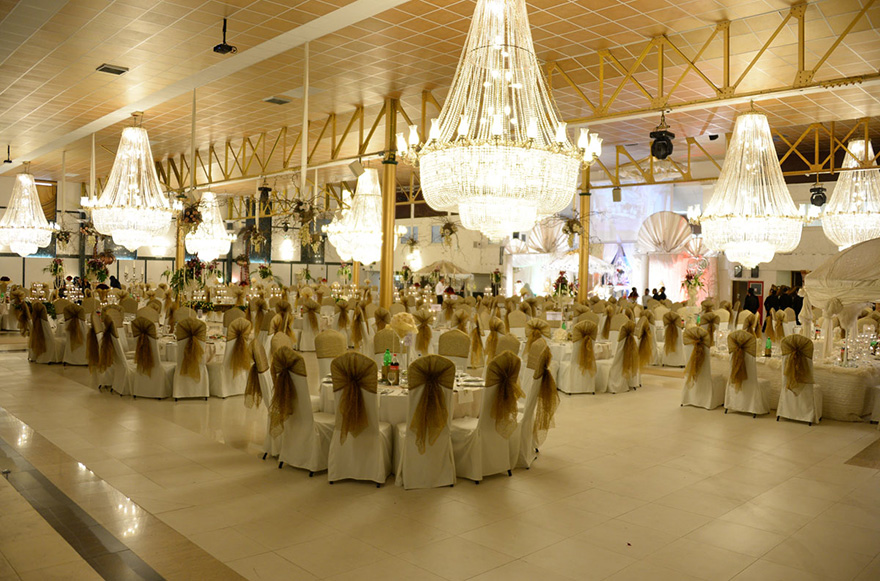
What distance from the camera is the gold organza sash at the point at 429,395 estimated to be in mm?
5246

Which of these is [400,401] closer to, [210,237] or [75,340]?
[75,340]

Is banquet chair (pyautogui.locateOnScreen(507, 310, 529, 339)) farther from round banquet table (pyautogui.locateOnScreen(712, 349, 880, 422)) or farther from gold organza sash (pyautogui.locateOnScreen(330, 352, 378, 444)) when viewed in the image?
gold organza sash (pyautogui.locateOnScreen(330, 352, 378, 444))

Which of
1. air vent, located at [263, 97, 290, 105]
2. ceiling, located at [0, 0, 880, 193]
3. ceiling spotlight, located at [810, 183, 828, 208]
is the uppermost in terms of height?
air vent, located at [263, 97, 290, 105]

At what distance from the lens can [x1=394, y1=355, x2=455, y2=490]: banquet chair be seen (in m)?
5.26

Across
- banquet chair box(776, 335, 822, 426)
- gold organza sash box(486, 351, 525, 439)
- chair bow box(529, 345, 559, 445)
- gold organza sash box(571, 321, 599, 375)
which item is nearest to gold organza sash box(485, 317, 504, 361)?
gold organza sash box(571, 321, 599, 375)

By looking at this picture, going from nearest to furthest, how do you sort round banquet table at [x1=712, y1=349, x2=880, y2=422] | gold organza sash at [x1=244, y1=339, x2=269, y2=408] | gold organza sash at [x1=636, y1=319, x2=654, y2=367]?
gold organza sash at [x1=244, y1=339, x2=269, y2=408] → round banquet table at [x1=712, y1=349, x2=880, y2=422] → gold organza sash at [x1=636, y1=319, x2=654, y2=367]

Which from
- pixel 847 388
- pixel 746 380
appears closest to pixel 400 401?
pixel 746 380

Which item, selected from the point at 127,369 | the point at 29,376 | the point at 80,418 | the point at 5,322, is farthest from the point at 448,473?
the point at 5,322

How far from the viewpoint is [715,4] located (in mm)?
7914

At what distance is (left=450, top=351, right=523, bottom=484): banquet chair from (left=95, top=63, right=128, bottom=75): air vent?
8.14 m

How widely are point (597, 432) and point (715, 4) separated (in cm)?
499

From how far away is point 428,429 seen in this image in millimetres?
5262

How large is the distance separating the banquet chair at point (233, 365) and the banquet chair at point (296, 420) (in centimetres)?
290

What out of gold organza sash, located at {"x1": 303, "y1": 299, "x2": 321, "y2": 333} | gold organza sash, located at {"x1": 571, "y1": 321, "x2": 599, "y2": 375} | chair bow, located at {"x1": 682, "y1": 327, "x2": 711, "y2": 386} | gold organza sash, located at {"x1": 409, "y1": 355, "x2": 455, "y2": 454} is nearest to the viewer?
gold organza sash, located at {"x1": 409, "y1": 355, "x2": 455, "y2": 454}
